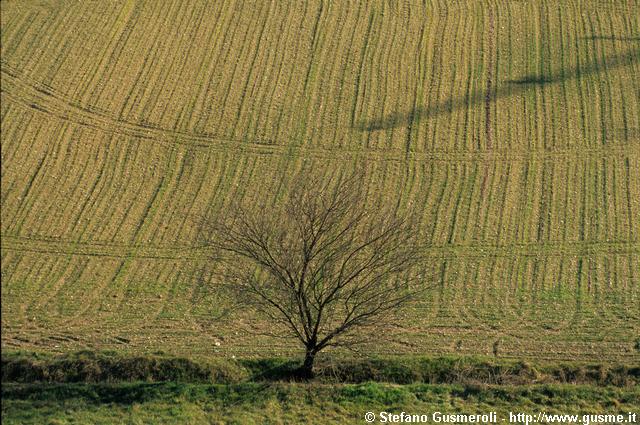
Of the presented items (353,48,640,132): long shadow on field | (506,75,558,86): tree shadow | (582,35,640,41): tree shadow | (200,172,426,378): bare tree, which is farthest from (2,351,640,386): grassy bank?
(582,35,640,41): tree shadow

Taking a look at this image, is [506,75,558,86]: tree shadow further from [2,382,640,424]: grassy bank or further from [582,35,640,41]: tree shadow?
[2,382,640,424]: grassy bank

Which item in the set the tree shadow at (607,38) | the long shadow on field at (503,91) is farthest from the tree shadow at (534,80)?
the tree shadow at (607,38)

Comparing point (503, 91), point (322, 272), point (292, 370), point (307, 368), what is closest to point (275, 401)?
point (307, 368)

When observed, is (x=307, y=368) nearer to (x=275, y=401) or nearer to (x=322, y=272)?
(x=275, y=401)

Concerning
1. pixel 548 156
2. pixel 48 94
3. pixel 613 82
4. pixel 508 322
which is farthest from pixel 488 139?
pixel 48 94

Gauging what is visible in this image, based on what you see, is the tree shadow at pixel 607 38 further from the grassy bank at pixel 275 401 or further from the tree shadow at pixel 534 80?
the grassy bank at pixel 275 401

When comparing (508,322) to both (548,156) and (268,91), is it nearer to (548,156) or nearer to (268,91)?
(548,156)
